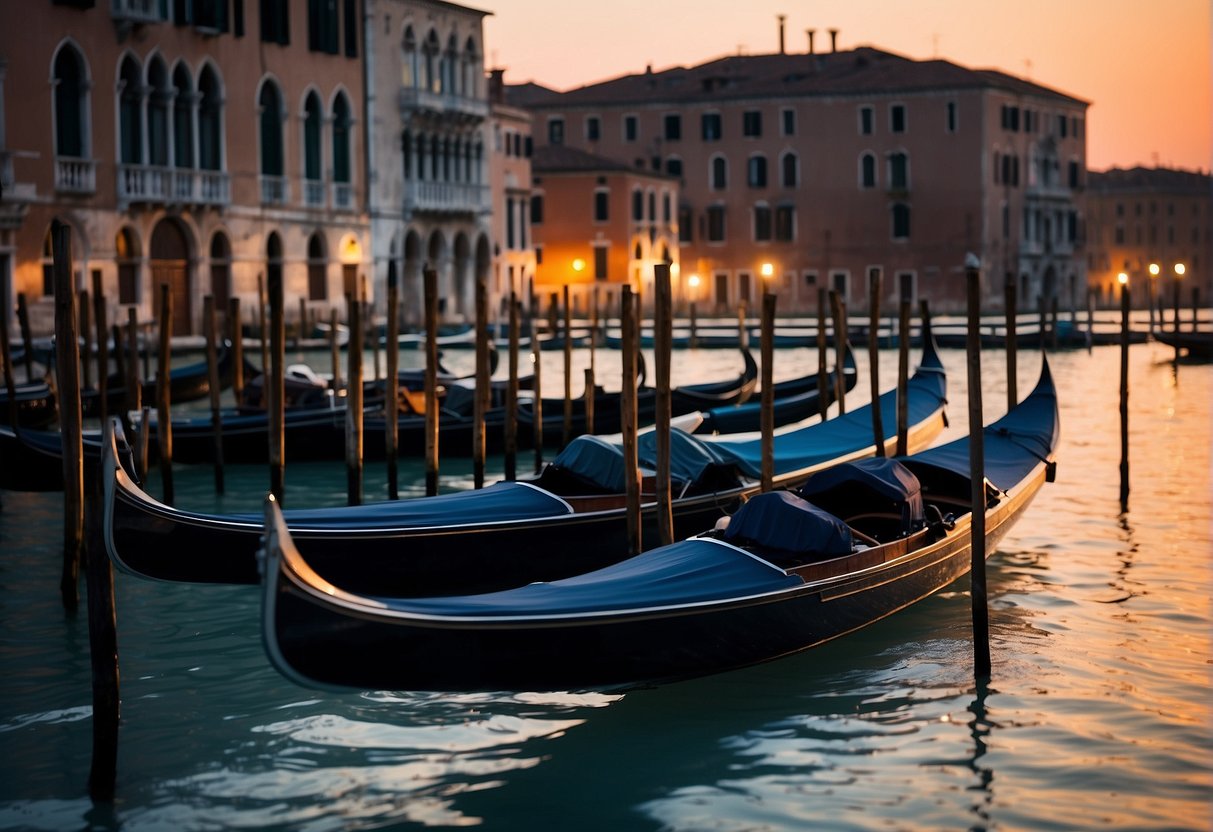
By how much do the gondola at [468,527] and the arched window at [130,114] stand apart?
14781 millimetres

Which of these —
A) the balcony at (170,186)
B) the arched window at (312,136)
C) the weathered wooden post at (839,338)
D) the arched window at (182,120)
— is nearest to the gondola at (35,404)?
the weathered wooden post at (839,338)

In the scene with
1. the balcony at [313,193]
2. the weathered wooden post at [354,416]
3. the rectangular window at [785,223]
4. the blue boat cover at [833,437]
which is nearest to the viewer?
the blue boat cover at [833,437]

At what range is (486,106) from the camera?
30.7m

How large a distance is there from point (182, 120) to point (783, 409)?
Answer: 12.3m

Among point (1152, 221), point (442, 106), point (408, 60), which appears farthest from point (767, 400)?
point (1152, 221)

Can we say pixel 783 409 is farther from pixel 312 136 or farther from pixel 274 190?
pixel 312 136

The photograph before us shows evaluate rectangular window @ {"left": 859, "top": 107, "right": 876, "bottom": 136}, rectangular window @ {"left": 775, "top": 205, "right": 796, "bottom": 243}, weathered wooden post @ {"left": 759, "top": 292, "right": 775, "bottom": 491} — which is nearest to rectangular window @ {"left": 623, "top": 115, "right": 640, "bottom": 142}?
rectangular window @ {"left": 775, "top": 205, "right": 796, "bottom": 243}

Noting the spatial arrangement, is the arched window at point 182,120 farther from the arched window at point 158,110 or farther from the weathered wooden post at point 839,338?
the weathered wooden post at point 839,338

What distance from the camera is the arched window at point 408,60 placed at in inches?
1118

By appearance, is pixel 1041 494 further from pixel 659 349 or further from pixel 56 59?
pixel 56 59

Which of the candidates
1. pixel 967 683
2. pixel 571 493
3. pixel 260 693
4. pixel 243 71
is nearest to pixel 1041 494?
pixel 571 493

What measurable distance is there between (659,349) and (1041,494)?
4.61 m

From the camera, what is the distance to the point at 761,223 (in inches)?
1658

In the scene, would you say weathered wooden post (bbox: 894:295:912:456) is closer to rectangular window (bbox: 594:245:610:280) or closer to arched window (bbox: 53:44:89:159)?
arched window (bbox: 53:44:89:159)
